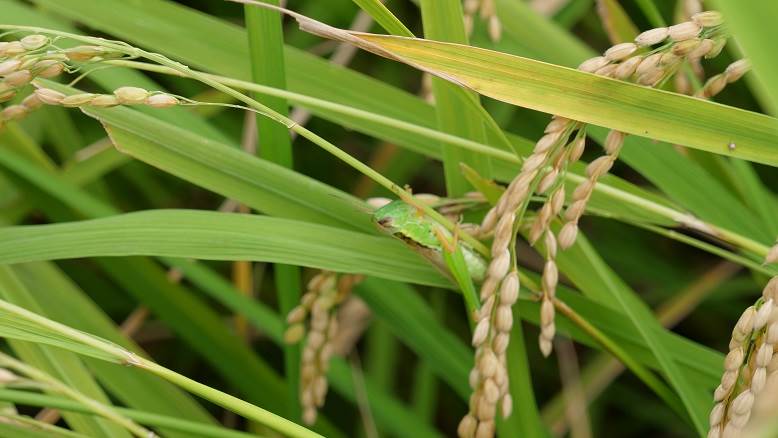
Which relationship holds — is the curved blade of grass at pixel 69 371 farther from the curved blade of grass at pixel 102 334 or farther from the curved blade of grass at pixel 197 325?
the curved blade of grass at pixel 197 325

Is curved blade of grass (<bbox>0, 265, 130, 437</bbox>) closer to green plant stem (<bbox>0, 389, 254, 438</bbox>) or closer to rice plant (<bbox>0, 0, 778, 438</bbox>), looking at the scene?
rice plant (<bbox>0, 0, 778, 438</bbox>)

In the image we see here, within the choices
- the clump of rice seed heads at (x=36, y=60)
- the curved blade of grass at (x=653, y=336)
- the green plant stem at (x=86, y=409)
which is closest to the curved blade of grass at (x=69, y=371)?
the green plant stem at (x=86, y=409)

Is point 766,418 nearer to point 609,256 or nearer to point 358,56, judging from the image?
point 609,256

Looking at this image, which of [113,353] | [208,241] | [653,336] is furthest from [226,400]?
[653,336]

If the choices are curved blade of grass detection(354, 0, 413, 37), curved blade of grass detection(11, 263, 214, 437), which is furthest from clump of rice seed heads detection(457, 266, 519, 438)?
curved blade of grass detection(11, 263, 214, 437)

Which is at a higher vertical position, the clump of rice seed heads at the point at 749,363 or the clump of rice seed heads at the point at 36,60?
the clump of rice seed heads at the point at 36,60

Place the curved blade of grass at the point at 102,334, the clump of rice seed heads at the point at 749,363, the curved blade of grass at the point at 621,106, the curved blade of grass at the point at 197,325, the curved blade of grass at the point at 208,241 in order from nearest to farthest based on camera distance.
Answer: the clump of rice seed heads at the point at 749,363 < the curved blade of grass at the point at 621,106 < the curved blade of grass at the point at 208,241 < the curved blade of grass at the point at 102,334 < the curved blade of grass at the point at 197,325

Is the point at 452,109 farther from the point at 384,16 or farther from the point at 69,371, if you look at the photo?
the point at 69,371

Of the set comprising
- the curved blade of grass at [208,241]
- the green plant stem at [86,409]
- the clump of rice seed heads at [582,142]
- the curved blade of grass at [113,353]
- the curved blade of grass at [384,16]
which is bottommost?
the green plant stem at [86,409]
